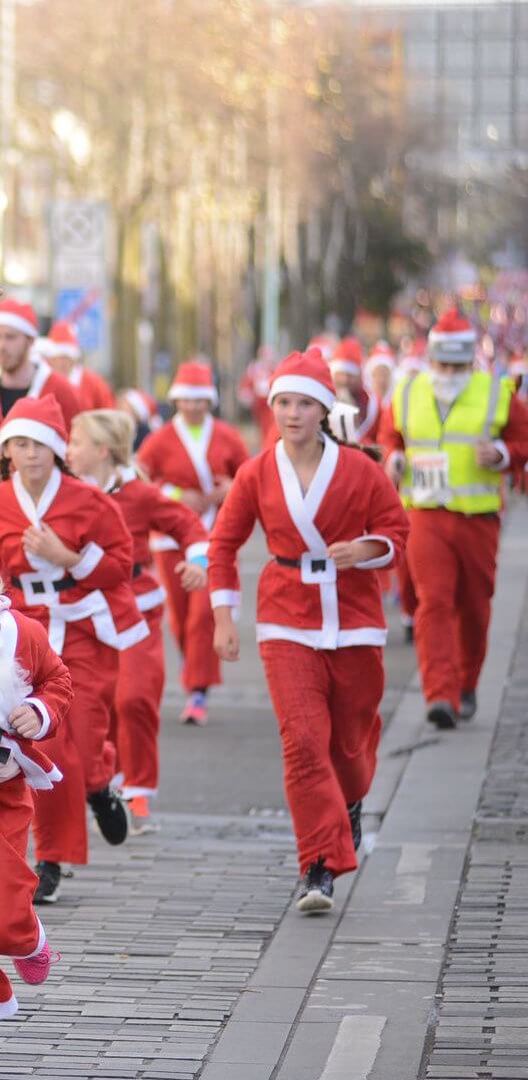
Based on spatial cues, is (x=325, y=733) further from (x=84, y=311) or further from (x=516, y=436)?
(x=84, y=311)

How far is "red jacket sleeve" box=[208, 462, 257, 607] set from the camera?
27.2 feet

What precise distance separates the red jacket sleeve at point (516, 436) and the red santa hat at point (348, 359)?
15.6ft

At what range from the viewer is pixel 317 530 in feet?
26.9

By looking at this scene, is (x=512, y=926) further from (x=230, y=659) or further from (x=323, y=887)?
(x=230, y=659)

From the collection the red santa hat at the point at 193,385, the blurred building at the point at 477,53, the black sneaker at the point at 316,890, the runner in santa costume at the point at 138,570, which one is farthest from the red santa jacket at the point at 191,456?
the blurred building at the point at 477,53

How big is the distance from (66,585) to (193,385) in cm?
574

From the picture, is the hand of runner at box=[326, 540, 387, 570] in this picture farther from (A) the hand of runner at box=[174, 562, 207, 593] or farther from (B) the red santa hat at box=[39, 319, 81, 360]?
(B) the red santa hat at box=[39, 319, 81, 360]

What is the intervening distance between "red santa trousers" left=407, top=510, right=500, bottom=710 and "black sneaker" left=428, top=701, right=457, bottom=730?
4 centimetres

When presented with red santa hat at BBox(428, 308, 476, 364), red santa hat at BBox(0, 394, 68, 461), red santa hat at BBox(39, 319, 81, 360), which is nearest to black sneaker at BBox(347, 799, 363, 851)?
red santa hat at BBox(0, 394, 68, 461)

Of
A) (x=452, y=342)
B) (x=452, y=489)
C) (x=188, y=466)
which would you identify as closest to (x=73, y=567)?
(x=452, y=489)

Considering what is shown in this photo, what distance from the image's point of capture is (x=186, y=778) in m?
10.8

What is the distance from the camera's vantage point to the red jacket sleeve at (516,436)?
11641mm

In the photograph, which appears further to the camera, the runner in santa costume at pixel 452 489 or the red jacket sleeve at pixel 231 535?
the runner in santa costume at pixel 452 489

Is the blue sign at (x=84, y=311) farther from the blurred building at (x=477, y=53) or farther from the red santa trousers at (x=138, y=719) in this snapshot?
the blurred building at (x=477, y=53)
